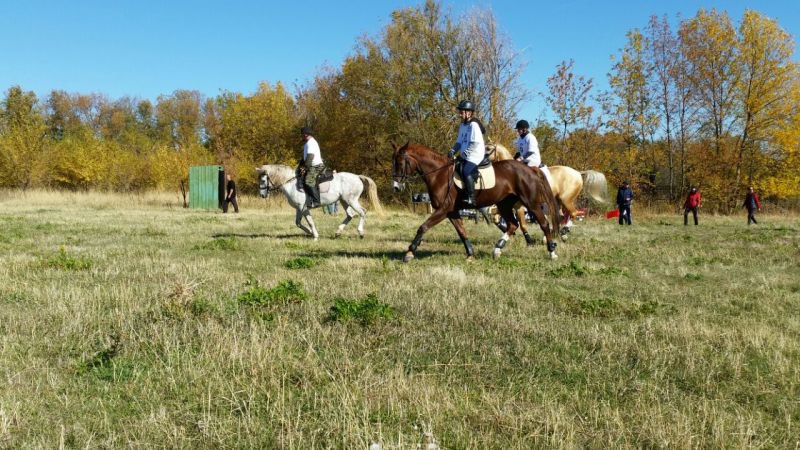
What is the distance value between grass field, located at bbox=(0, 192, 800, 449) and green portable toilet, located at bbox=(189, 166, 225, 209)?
88.5ft

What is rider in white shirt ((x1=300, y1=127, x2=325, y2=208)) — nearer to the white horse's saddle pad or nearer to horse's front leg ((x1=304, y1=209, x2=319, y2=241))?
horse's front leg ((x1=304, y1=209, x2=319, y2=241))

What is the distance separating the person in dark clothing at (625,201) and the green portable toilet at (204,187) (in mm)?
23955

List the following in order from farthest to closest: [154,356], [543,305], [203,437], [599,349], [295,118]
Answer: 1. [295,118]
2. [543,305]
3. [599,349]
4. [154,356]
5. [203,437]

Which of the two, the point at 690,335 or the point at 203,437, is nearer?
the point at 203,437

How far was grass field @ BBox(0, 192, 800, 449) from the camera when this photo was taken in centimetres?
306

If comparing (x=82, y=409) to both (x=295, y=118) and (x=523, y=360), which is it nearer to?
(x=523, y=360)

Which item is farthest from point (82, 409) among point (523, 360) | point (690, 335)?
point (690, 335)

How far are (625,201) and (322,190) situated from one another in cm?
1571

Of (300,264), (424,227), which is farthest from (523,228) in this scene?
(300,264)

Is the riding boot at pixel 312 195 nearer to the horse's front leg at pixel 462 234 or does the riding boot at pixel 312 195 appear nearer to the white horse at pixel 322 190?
the white horse at pixel 322 190

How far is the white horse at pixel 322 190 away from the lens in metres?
14.4

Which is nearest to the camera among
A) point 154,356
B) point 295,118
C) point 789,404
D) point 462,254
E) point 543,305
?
point 789,404

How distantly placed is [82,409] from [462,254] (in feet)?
28.1

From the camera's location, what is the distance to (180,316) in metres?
5.20
